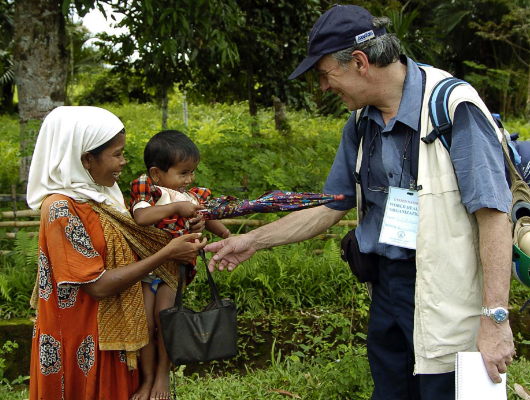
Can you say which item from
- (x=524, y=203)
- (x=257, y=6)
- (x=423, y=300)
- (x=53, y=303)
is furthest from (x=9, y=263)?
(x=257, y=6)

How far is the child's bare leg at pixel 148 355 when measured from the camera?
2379 mm

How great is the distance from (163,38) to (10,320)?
3.08 meters

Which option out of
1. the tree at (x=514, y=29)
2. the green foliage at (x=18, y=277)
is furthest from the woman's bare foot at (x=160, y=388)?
the tree at (x=514, y=29)

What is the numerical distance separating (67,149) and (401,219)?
4.43 ft

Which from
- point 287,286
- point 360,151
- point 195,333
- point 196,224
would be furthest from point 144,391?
point 287,286

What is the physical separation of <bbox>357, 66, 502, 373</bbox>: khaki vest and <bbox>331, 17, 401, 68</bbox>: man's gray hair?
10.4 inches

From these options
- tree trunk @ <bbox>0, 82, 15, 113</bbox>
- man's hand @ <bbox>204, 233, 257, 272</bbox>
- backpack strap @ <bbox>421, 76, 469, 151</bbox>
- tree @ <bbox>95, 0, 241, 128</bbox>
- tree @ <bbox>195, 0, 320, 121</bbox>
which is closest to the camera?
backpack strap @ <bbox>421, 76, 469, 151</bbox>

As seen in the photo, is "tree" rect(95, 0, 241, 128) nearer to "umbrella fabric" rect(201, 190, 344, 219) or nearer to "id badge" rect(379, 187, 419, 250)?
"umbrella fabric" rect(201, 190, 344, 219)

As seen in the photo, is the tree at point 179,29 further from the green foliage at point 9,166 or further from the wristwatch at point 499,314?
the wristwatch at point 499,314

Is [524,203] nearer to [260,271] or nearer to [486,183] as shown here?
[486,183]

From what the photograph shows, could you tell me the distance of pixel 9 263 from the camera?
5.00 meters

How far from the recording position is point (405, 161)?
7.29ft

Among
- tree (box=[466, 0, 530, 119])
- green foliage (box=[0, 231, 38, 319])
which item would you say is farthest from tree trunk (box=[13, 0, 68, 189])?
tree (box=[466, 0, 530, 119])

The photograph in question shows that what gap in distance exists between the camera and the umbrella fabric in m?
2.50
